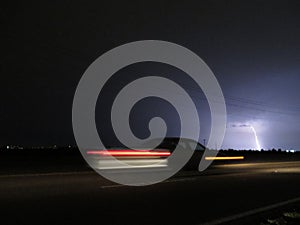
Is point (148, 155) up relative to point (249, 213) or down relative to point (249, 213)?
down

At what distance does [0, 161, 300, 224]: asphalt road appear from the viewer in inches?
287

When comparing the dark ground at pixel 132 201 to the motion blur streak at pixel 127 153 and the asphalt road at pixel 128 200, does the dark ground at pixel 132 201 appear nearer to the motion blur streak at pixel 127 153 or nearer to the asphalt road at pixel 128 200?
the asphalt road at pixel 128 200

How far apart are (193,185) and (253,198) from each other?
267 cm

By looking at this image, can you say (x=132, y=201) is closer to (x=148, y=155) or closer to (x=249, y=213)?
(x=249, y=213)

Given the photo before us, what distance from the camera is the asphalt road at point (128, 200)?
7.29m

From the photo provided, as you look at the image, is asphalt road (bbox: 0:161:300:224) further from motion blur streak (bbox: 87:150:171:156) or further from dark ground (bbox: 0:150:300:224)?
motion blur streak (bbox: 87:150:171:156)

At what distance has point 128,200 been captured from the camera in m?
9.38

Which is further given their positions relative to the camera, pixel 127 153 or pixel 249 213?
pixel 127 153

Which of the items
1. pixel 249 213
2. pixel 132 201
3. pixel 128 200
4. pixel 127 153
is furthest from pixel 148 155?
pixel 249 213

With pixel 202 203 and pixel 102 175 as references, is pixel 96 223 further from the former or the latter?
pixel 102 175

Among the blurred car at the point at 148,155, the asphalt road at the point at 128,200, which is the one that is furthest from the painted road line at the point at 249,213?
the blurred car at the point at 148,155

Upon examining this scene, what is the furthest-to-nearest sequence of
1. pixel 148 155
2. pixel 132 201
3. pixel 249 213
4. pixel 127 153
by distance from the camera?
pixel 148 155 < pixel 127 153 < pixel 132 201 < pixel 249 213

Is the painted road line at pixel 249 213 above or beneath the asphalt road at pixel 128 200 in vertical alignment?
above

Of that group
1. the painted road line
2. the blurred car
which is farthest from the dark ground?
the blurred car
